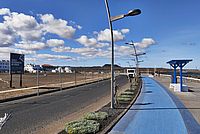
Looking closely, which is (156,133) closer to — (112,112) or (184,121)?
(184,121)

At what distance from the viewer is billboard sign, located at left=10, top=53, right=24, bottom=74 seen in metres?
19.9

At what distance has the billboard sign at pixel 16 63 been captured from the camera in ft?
65.4

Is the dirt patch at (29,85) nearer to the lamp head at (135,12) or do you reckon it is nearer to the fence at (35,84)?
the fence at (35,84)

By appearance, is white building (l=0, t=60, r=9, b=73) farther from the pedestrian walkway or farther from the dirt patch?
the pedestrian walkway

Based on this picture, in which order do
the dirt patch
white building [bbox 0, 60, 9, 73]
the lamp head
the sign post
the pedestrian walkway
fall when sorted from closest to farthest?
the pedestrian walkway, the lamp head, the dirt patch, the sign post, white building [bbox 0, 60, 9, 73]

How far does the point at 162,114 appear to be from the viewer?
24.4 feet

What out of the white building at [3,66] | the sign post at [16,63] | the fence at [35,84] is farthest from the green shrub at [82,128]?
the white building at [3,66]

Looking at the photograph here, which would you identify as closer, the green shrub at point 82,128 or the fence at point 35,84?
the green shrub at point 82,128

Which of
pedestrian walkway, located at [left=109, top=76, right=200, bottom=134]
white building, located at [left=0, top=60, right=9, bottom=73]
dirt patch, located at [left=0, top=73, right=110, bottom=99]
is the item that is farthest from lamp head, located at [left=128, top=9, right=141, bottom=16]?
white building, located at [left=0, top=60, right=9, bottom=73]

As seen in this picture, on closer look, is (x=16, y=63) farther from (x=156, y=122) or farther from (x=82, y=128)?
(x=156, y=122)

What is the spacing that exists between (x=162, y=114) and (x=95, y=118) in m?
3.40

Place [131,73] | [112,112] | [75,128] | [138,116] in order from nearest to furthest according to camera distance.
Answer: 1. [75,128]
2. [138,116]
3. [112,112]
4. [131,73]

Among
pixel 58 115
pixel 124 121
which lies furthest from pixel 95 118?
pixel 58 115

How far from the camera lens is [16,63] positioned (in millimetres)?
20547
